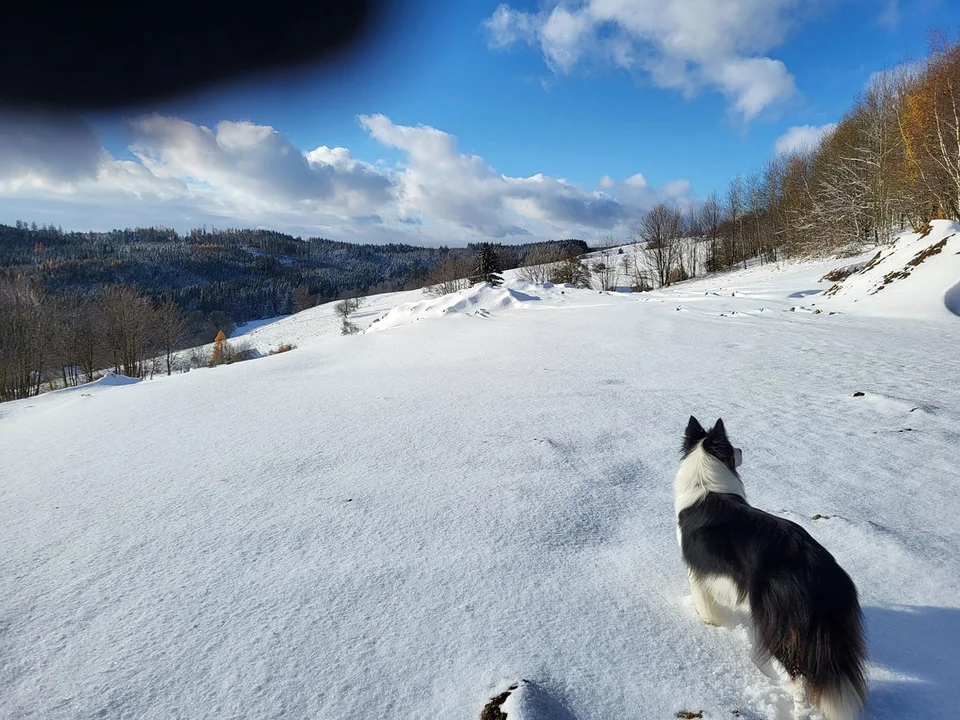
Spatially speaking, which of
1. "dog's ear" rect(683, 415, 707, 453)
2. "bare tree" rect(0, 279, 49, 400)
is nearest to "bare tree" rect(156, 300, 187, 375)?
"bare tree" rect(0, 279, 49, 400)

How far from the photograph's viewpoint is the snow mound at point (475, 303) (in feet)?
63.3

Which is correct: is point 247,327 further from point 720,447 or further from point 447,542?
point 720,447

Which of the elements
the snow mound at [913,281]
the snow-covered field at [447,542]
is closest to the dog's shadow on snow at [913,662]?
the snow-covered field at [447,542]

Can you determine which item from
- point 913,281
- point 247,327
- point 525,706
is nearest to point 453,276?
point 247,327

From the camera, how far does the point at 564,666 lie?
195 centimetres

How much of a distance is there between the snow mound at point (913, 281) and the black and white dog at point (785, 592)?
12181mm

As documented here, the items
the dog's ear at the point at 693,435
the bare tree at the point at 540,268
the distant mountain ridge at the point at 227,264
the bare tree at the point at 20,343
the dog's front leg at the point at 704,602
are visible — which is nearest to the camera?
the dog's front leg at the point at 704,602

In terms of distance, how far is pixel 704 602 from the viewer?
2219 mm

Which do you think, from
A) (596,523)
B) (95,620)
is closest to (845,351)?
(596,523)

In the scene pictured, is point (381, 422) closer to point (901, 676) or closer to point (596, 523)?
point (596, 523)

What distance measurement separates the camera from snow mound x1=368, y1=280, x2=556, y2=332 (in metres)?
19.3

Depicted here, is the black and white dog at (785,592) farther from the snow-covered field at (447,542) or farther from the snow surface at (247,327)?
the snow surface at (247,327)

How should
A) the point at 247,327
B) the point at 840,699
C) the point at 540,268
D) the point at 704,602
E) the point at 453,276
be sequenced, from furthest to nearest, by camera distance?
the point at 247,327, the point at 453,276, the point at 540,268, the point at 704,602, the point at 840,699

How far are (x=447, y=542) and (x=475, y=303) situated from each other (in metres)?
17.1
